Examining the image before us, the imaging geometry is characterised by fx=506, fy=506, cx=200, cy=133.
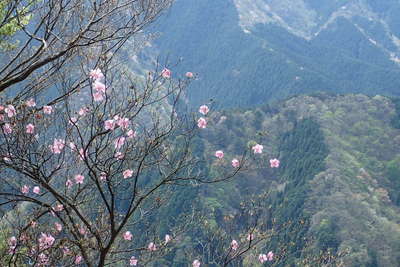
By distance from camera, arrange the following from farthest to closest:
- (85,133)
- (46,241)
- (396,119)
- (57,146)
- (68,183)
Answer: (396,119)
(46,241)
(68,183)
(57,146)
(85,133)

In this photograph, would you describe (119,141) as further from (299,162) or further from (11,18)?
(299,162)

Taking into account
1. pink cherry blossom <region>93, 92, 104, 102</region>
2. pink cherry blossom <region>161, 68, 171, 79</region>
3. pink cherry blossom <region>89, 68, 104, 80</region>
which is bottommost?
pink cherry blossom <region>93, 92, 104, 102</region>

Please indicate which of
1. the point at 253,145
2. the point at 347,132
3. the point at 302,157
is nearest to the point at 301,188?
the point at 302,157

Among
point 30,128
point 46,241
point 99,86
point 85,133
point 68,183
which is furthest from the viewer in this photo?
point 46,241

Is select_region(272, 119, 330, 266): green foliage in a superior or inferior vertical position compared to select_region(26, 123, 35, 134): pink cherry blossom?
superior

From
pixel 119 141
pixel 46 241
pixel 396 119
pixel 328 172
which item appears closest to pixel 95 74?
pixel 119 141

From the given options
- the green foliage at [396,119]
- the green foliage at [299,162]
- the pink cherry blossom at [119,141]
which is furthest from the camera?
the green foliage at [396,119]

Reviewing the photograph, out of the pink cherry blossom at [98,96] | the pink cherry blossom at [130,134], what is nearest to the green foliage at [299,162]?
the pink cherry blossom at [130,134]

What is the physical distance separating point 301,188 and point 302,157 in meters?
14.4

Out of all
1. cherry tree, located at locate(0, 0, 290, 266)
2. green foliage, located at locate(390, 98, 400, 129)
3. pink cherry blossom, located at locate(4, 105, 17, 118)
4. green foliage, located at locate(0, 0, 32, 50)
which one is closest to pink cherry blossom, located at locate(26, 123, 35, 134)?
cherry tree, located at locate(0, 0, 290, 266)

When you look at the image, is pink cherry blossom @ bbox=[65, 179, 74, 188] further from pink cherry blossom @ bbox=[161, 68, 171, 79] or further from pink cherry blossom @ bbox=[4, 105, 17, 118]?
pink cherry blossom @ bbox=[161, 68, 171, 79]

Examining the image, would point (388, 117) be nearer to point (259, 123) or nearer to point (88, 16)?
point (259, 123)

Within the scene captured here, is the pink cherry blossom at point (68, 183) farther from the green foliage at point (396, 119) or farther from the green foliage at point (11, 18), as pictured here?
the green foliage at point (396, 119)

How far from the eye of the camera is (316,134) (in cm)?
11050
